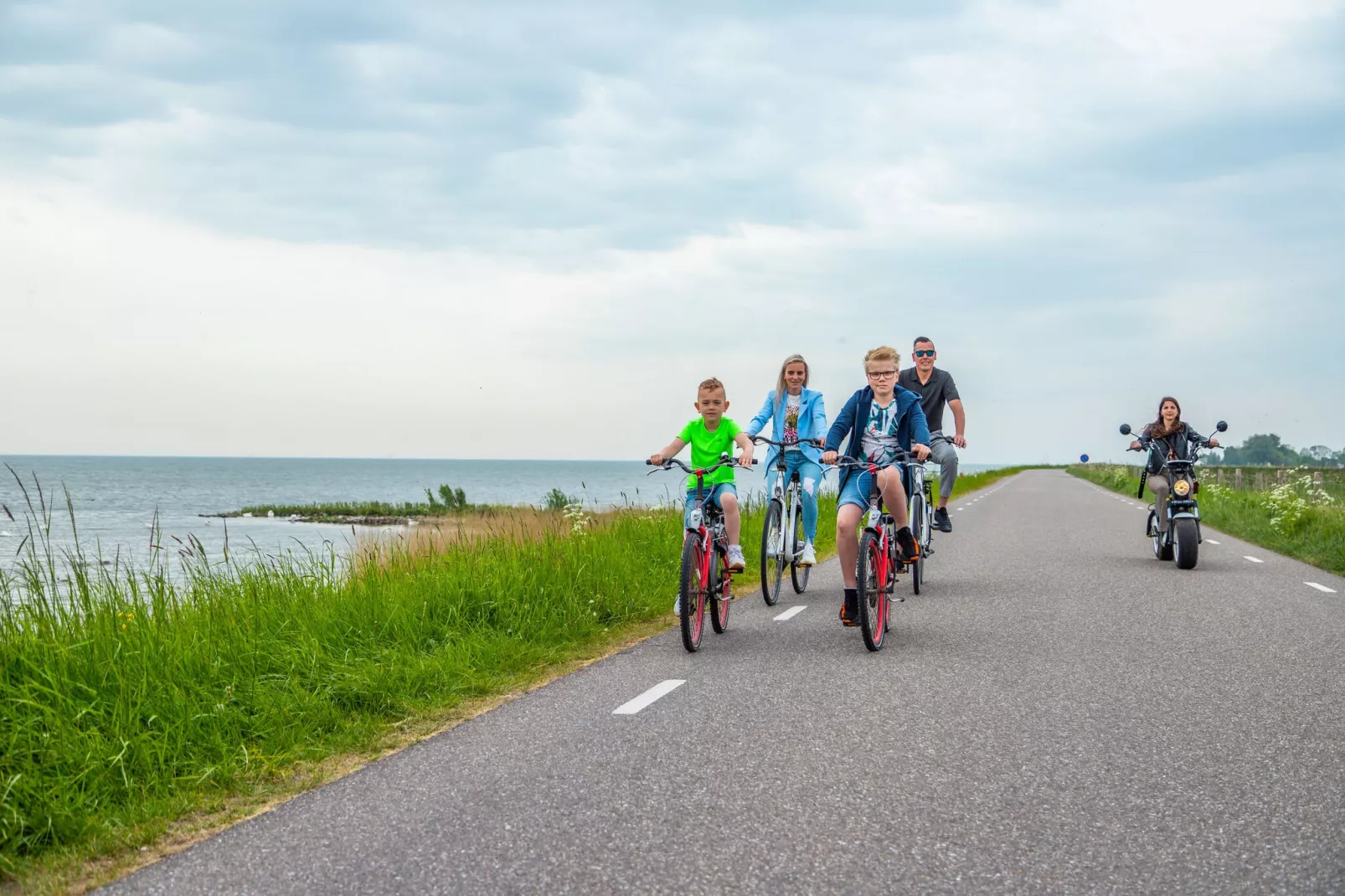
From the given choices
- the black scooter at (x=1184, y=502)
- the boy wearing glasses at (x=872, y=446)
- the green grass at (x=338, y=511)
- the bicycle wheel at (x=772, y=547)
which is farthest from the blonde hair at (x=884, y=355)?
the green grass at (x=338, y=511)

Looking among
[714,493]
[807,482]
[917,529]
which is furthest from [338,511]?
[714,493]

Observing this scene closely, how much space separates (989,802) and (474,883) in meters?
1.96

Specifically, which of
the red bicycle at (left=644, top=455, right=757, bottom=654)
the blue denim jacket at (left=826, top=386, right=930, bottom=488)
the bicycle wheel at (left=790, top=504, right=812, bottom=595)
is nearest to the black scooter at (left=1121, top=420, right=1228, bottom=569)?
the bicycle wheel at (left=790, top=504, right=812, bottom=595)

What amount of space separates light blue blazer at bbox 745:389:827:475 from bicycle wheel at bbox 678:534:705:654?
281 centimetres

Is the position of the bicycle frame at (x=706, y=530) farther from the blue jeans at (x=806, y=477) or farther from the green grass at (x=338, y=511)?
the green grass at (x=338, y=511)

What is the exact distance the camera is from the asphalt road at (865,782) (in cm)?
354

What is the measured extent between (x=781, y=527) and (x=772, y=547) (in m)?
0.20

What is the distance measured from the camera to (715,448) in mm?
8312

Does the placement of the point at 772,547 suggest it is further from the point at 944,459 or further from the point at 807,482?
the point at 944,459

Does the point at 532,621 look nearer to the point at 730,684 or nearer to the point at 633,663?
the point at 633,663

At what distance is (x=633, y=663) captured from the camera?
24.0 feet

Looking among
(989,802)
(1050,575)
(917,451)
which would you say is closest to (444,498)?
(1050,575)

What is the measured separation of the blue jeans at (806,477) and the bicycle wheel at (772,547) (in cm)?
14

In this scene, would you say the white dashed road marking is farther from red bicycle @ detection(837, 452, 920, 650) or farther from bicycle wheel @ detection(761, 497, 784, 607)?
bicycle wheel @ detection(761, 497, 784, 607)
